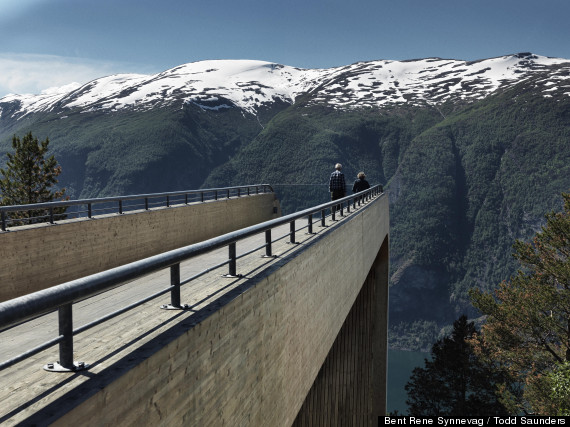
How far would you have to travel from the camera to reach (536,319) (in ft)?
80.1

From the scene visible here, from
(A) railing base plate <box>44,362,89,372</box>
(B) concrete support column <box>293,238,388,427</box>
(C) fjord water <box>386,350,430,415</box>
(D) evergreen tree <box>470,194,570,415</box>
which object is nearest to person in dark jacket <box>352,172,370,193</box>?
A: (B) concrete support column <box>293,238,388,427</box>

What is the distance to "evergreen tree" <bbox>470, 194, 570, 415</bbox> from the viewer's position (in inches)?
947

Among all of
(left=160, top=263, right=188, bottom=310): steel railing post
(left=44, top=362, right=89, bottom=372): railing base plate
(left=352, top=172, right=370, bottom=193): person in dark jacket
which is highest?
(left=352, top=172, right=370, bottom=193): person in dark jacket

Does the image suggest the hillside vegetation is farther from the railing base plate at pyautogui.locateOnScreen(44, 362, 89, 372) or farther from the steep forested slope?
the railing base plate at pyautogui.locateOnScreen(44, 362, 89, 372)

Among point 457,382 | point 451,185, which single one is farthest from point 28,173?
point 451,185

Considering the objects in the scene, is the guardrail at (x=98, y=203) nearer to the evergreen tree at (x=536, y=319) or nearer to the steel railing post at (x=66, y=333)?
the steel railing post at (x=66, y=333)

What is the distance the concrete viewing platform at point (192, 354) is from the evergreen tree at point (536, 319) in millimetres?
20481

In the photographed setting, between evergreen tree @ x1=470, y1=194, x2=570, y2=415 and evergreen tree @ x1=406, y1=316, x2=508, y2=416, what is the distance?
3.25 meters

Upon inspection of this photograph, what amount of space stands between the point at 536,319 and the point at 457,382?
1014 cm

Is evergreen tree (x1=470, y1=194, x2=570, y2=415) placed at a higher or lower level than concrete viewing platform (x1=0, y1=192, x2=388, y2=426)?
lower

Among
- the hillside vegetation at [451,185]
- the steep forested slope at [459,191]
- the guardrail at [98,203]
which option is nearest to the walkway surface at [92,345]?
the guardrail at [98,203]

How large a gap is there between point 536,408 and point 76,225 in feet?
76.6

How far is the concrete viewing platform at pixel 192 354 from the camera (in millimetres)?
2688

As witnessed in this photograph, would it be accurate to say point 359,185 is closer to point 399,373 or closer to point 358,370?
point 358,370
